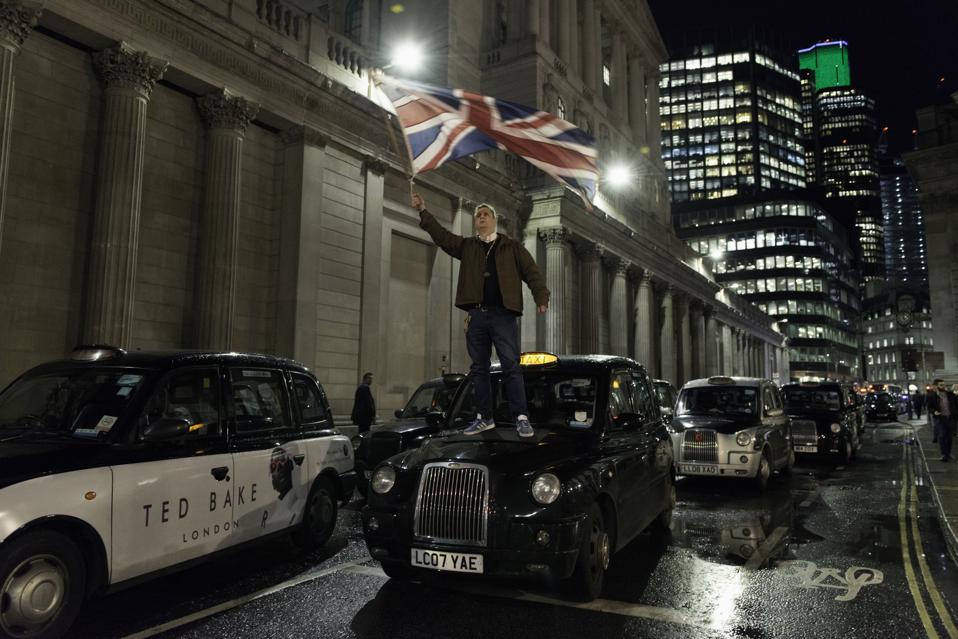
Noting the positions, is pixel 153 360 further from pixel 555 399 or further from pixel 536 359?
pixel 555 399

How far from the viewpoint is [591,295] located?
30766 mm

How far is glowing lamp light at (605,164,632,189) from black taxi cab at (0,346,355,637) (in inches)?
1368

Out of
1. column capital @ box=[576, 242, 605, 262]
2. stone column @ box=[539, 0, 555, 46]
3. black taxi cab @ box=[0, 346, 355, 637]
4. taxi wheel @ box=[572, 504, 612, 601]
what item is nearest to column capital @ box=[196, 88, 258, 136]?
black taxi cab @ box=[0, 346, 355, 637]

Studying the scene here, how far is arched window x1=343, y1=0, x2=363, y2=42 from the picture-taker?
111 feet

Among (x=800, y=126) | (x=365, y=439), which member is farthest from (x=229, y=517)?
(x=800, y=126)

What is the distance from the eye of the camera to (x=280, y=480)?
234 inches

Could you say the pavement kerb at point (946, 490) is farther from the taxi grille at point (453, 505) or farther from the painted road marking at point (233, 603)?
the painted road marking at point (233, 603)

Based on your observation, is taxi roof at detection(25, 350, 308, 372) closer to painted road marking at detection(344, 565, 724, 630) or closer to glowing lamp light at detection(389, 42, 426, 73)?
painted road marking at detection(344, 565, 724, 630)

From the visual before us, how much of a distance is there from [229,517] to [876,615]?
514 centimetres

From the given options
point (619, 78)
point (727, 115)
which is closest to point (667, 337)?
point (619, 78)

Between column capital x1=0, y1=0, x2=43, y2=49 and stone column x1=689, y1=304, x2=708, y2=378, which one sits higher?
column capital x1=0, y1=0, x2=43, y2=49

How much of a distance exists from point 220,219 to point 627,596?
1334cm

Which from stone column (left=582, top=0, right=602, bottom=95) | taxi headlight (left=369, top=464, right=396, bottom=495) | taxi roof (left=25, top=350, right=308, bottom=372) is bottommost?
taxi headlight (left=369, top=464, right=396, bottom=495)

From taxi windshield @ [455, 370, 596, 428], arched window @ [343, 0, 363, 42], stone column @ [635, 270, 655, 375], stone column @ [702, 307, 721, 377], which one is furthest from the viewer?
stone column @ [702, 307, 721, 377]
